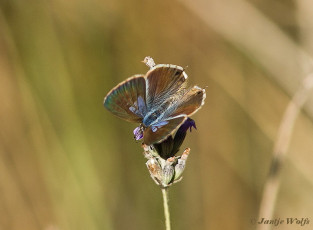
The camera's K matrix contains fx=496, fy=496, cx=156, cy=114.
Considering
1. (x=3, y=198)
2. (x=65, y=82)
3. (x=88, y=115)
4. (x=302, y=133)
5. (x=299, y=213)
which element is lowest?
(x=299, y=213)

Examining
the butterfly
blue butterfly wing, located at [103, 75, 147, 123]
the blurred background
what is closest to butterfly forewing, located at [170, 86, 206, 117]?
the butterfly

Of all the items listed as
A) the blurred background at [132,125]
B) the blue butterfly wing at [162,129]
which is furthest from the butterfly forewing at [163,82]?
the blurred background at [132,125]

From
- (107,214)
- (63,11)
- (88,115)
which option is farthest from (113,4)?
(107,214)

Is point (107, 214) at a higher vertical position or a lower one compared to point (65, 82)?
lower

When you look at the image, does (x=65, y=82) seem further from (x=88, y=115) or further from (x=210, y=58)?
(x=210, y=58)

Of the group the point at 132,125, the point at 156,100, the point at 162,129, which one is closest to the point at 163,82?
the point at 156,100

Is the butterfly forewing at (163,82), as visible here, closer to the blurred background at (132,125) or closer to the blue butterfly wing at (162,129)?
the blue butterfly wing at (162,129)
